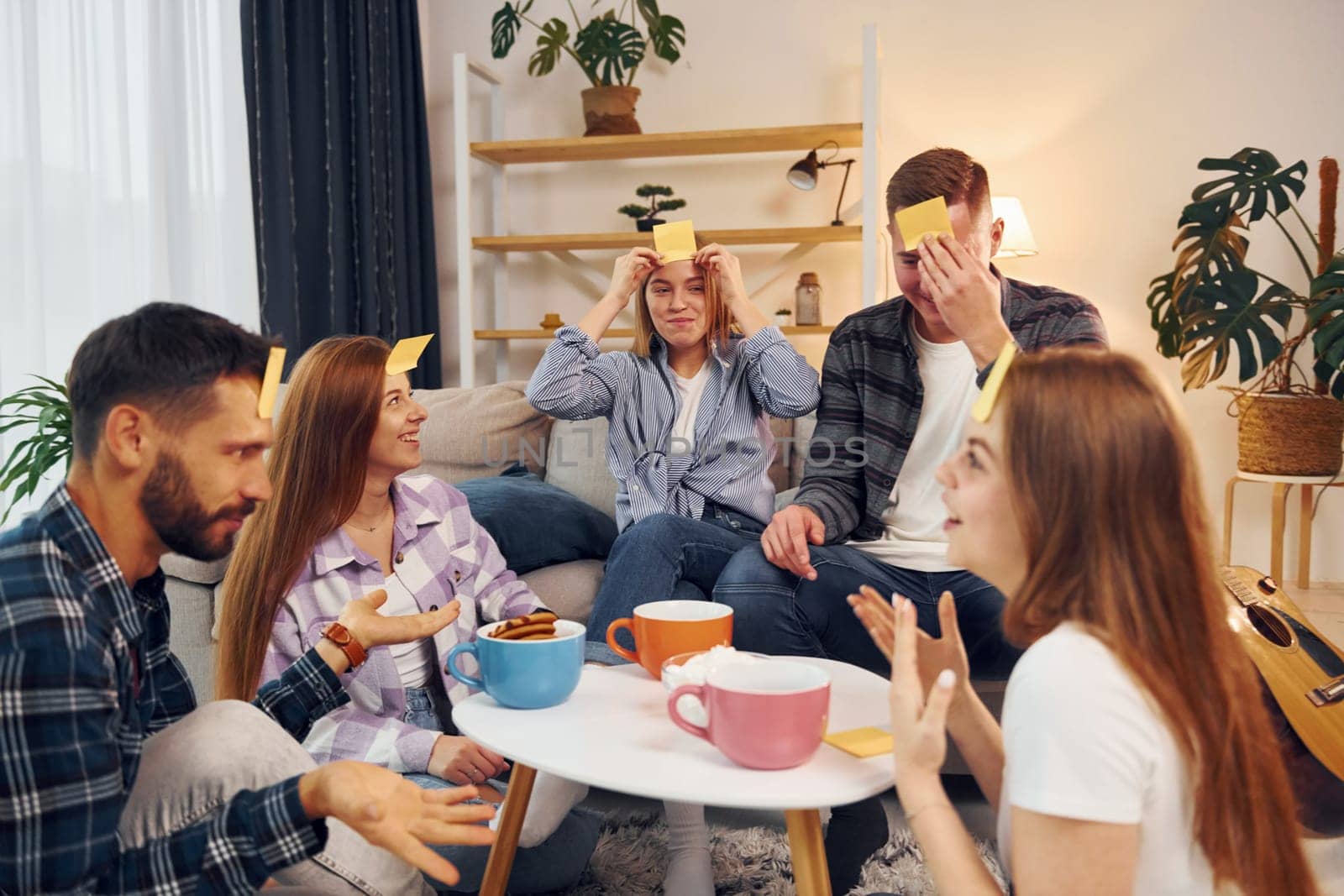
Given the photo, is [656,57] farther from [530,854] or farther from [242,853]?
[242,853]

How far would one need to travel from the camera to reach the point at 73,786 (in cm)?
72

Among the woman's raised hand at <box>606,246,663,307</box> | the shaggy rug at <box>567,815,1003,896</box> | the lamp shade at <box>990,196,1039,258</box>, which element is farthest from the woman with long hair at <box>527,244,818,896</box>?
the lamp shade at <box>990,196,1039,258</box>

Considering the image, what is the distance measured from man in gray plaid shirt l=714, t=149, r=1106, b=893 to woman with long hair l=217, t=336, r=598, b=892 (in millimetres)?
400

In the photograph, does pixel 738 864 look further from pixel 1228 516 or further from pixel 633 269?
pixel 1228 516

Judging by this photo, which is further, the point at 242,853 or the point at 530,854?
the point at 530,854

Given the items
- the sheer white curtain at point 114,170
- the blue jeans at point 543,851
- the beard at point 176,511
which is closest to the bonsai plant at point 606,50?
the sheer white curtain at point 114,170

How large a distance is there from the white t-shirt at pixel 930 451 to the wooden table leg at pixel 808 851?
87 cm

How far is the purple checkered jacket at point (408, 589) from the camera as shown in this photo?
131 cm

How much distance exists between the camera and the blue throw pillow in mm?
2078

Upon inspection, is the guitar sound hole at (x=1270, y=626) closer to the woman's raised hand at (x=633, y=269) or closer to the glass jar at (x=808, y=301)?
the woman's raised hand at (x=633, y=269)

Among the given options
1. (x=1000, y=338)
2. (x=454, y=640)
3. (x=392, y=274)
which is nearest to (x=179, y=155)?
(x=392, y=274)

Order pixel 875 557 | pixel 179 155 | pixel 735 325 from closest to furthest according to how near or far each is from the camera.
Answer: pixel 875 557 → pixel 735 325 → pixel 179 155

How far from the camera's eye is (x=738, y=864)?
1.56 m

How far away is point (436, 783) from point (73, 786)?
2.08ft
